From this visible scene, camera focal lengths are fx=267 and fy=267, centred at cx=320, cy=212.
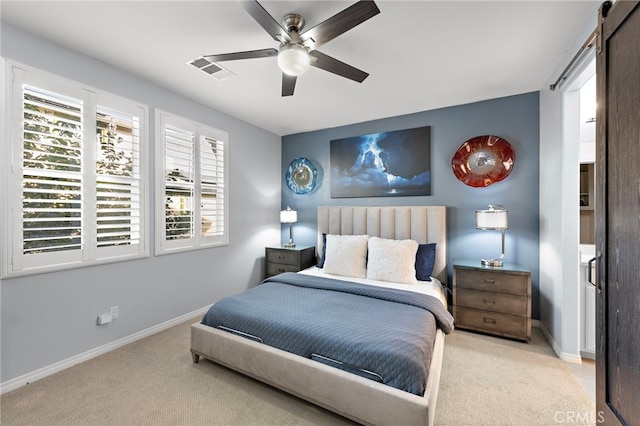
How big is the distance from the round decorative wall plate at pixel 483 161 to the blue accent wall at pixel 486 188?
6 centimetres

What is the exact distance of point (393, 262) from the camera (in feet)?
9.66

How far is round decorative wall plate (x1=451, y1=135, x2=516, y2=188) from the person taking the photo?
308cm

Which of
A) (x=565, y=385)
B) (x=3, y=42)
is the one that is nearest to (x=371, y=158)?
(x=565, y=385)

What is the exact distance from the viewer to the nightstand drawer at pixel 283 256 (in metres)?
3.90

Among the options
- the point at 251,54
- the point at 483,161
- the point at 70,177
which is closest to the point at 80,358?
the point at 70,177

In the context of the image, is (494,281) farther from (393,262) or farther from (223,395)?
(223,395)

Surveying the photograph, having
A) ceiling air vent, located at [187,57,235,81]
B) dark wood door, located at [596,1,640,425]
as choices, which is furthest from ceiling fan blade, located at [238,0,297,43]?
dark wood door, located at [596,1,640,425]

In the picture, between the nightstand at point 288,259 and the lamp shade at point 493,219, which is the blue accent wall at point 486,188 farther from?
the nightstand at point 288,259

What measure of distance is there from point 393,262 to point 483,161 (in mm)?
1638

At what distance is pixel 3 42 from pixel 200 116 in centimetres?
160

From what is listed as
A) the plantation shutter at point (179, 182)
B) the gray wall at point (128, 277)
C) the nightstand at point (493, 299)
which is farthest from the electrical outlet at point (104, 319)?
the nightstand at point (493, 299)

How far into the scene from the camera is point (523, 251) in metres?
3.00

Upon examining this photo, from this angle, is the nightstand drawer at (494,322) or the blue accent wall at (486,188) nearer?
the nightstand drawer at (494,322)

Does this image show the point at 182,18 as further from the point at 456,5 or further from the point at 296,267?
the point at 296,267
